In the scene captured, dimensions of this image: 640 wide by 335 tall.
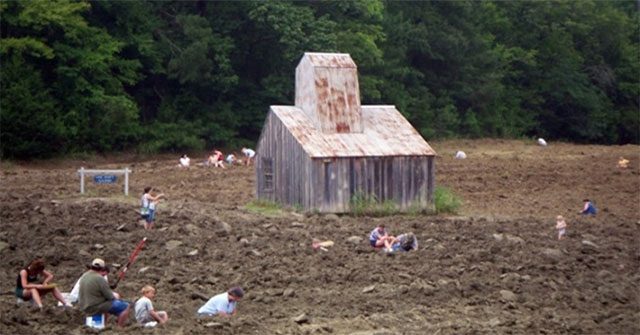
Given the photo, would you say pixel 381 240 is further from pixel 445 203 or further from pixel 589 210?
pixel 589 210

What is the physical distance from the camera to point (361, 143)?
1474 inches

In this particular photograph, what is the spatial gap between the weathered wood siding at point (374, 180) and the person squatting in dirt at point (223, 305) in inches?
614

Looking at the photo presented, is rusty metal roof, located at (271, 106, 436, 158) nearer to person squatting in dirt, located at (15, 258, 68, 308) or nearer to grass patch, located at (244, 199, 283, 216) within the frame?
grass patch, located at (244, 199, 283, 216)

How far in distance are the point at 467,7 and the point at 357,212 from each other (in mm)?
40836

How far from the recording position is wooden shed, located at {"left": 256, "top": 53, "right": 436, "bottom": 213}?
1428 inches

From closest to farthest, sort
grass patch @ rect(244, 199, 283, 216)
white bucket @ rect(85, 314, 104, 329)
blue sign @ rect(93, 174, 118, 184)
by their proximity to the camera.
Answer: white bucket @ rect(85, 314, 104, 329) < blue sign @ rect(93, 174, 118, 184) < grass patch @ rect(244, 199, 283, 216)

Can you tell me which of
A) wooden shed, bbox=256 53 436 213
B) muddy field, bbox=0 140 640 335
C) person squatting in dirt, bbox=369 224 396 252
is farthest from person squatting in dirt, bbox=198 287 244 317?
wooden shed, bbox=256 53 436 213

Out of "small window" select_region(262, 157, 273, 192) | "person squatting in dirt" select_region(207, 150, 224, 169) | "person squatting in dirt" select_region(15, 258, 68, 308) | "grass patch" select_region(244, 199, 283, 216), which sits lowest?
"person squatting in dirt" select_region(207, 150, 224, 169)

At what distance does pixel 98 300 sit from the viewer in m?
19.7

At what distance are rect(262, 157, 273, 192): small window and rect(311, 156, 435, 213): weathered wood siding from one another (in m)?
2.78

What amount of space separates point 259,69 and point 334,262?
3676 centimetres

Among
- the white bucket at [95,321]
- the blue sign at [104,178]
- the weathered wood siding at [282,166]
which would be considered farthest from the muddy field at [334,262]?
the weathered wood siding at [282,166]

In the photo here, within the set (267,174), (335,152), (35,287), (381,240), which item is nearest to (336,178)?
(335,152)

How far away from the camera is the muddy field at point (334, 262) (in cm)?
2033
